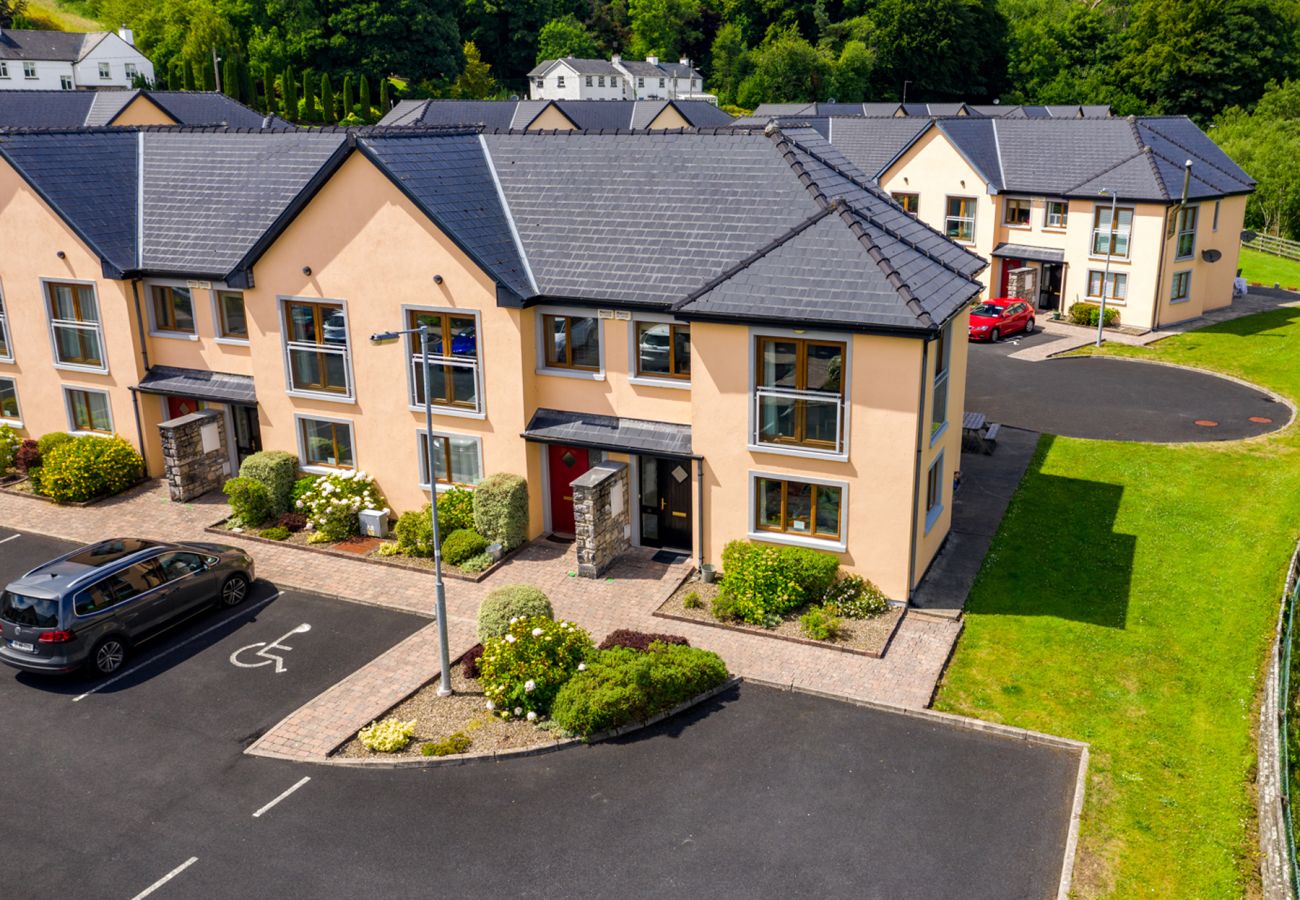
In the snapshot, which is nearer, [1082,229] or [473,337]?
[473,337]

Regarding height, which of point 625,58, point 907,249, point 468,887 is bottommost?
point 468,887

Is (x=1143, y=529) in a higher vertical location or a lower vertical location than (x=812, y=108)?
lower

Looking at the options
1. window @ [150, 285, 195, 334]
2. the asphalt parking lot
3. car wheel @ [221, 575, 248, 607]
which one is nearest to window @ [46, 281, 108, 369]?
window @ [150, 285, 195, 334]

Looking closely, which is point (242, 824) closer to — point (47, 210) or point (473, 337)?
point (473, 337)

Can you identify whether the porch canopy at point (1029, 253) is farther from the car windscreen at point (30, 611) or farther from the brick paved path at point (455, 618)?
the car windscreen at point (30, 611)

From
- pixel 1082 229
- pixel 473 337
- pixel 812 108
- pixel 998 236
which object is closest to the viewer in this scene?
pixel 473 337

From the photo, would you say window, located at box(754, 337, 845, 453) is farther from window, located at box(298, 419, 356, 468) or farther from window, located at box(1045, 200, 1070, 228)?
window, located at box(1045, 200, 1070, 228)

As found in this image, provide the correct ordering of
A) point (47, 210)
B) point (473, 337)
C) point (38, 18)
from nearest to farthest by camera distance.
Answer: point (473, 337) < point (47, 210) < point (38, 18)

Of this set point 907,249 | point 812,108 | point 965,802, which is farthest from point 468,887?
point 812,108
